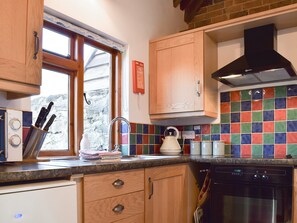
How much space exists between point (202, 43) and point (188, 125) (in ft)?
2.83

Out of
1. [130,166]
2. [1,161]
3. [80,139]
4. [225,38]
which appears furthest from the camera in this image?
[225,38]

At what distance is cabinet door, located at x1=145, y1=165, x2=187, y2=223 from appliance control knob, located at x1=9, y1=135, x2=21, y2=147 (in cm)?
76

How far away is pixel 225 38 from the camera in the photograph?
2.79m

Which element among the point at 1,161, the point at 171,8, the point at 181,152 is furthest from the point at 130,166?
the point at 171,8

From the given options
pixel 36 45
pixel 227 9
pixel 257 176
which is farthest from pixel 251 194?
pixel 227 9

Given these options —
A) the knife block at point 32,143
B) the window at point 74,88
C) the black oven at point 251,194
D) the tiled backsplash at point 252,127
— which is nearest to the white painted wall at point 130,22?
the window at point 74,88

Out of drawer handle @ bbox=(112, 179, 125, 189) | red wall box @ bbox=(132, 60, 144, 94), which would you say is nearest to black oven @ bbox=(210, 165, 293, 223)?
drawer handle @ bbox=(112, 179, 125, 189)

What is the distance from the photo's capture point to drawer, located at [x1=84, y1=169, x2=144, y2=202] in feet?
4.63

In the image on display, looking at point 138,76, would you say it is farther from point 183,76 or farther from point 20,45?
point 20,45

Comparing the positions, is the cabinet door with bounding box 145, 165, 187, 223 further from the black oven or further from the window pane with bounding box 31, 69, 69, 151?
the window pane with bounding box 31, 69, 69, 151

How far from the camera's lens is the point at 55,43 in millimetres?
2160

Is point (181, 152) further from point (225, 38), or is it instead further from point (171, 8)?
point (171, 8)

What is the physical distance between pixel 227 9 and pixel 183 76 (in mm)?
972

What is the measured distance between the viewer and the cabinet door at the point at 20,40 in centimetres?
137
